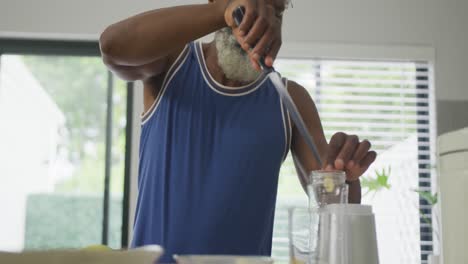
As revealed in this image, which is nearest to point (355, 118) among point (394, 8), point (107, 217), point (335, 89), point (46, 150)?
point (335, 89)

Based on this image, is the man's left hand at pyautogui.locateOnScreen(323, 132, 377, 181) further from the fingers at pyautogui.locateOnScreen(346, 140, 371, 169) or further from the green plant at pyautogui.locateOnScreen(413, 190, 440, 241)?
the green plant at pyautogui.locateOnScreen(413, 190, 440, 241)

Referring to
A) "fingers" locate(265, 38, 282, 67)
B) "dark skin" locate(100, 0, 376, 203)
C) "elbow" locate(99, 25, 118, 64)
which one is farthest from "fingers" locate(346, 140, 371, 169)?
"elbow" locate(99, 25, 118, 64)

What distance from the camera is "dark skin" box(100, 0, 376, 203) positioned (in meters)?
0.76

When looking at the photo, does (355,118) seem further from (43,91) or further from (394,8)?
(43,91)

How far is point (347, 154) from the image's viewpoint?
0.77 meters

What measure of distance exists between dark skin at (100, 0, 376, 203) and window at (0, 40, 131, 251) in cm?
156

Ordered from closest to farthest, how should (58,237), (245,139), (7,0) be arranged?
(245,139) → (7,0) → (58,237)

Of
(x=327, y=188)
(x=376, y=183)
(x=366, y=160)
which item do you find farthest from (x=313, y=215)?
(x=376, y=183)

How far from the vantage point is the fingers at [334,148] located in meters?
0.77

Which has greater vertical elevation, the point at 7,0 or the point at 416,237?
the point at 7,0

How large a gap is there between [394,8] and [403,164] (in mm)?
777

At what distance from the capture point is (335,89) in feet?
8.76

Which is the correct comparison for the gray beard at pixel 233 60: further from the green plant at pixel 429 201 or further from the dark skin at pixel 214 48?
the green plant at pixel 429 201

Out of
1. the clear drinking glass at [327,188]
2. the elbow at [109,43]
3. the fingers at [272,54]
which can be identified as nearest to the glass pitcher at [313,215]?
the clear drinking glass at [327,188]
